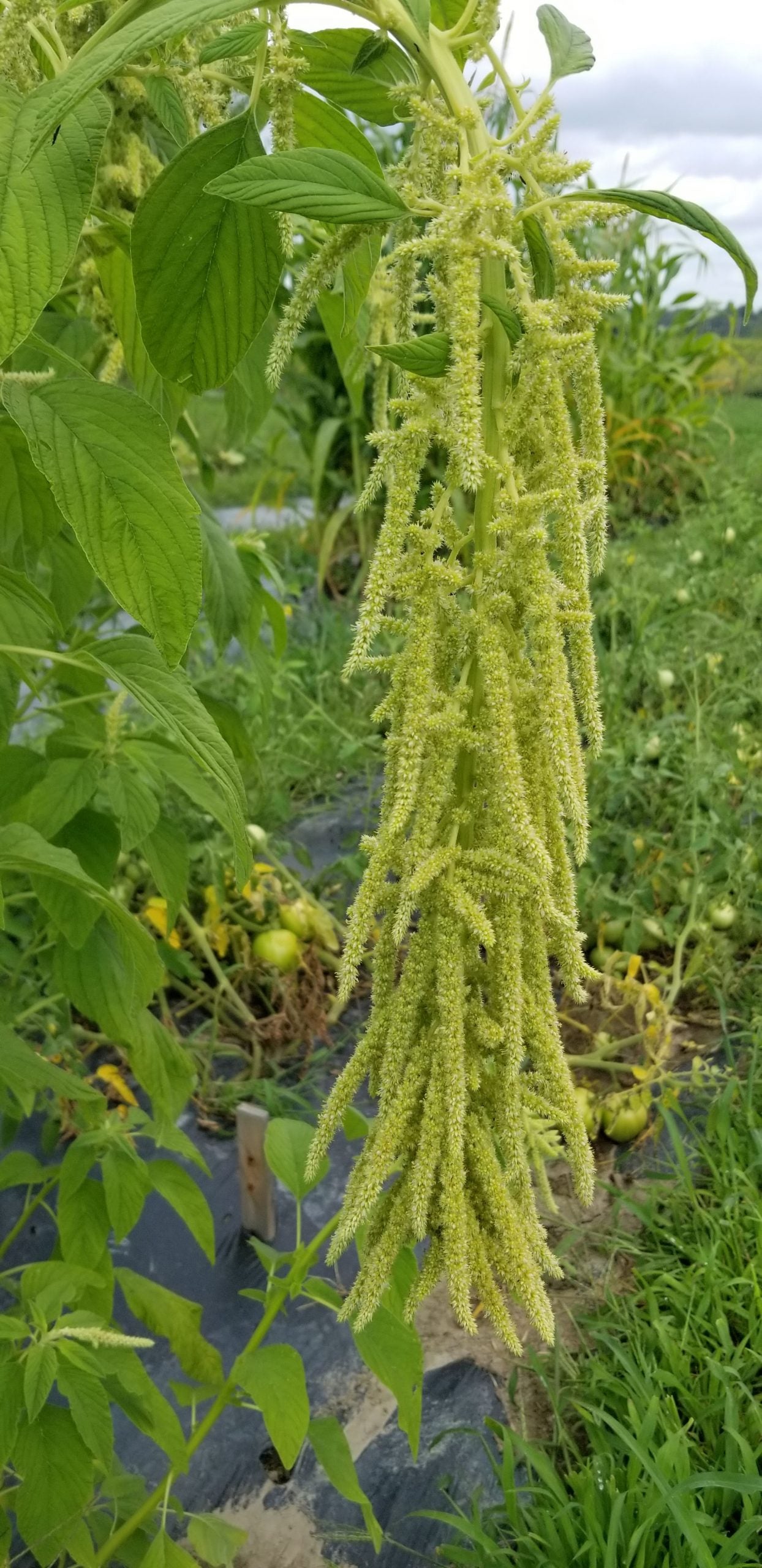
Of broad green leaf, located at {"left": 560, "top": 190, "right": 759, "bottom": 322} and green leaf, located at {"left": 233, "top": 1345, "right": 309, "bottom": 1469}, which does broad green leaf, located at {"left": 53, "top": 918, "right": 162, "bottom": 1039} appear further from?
broad green leaf, located at {"left": 560, "top": 190, "right": 759, "bottom": 322}

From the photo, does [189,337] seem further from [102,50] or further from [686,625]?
[686,625]

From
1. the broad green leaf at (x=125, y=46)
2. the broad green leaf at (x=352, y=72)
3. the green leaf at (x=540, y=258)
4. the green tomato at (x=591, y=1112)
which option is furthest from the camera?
the green tomato at (x=591, y=1112)

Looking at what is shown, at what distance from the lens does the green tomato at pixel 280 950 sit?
222cm

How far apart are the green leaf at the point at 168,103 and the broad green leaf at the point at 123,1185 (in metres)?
0.80

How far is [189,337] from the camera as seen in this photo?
67cm

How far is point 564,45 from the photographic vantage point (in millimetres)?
612

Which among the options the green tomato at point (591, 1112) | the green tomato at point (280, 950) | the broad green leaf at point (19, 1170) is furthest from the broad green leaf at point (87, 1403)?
the green tomato at point (280, 950)

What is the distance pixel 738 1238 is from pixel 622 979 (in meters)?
0.72

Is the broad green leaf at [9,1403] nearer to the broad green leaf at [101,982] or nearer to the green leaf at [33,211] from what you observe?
the broad green leaf at [101,982]

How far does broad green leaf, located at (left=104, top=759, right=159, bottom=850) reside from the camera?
3.32ft

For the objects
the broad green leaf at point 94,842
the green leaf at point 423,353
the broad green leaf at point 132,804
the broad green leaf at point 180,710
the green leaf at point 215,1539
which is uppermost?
the green leaf at point 423,353

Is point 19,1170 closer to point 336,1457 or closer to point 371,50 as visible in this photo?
point 336,1457

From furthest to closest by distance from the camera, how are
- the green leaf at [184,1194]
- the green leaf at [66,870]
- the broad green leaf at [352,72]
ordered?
the green leaf at [184,1194] < the green leaf at [66,870] < the broad green leaf at [352,72]

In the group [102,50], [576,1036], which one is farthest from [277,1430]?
[576,1036]
